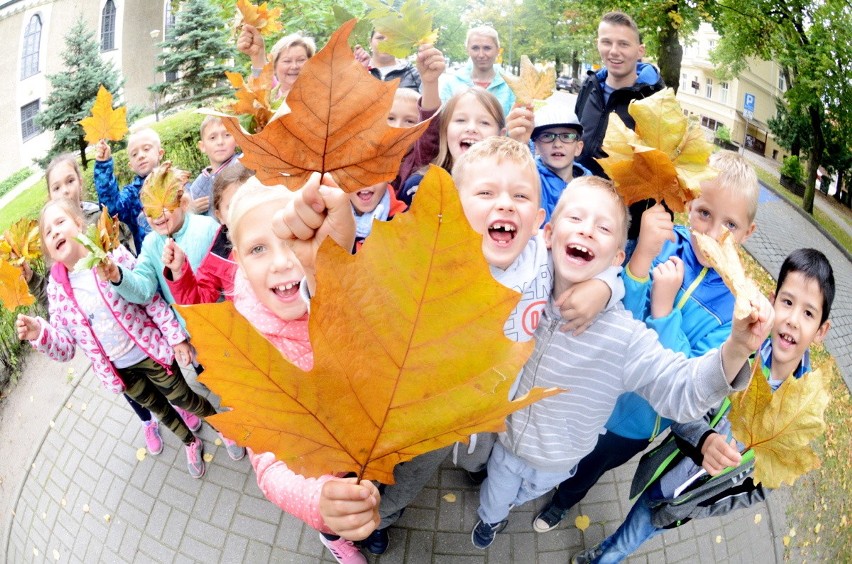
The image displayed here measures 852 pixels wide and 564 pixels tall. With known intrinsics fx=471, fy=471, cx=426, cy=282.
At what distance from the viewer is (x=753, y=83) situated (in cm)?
1174

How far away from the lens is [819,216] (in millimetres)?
11734

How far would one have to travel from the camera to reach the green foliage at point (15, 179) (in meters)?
6.30

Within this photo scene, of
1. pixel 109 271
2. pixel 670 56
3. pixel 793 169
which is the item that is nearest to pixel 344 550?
pixel 109 271

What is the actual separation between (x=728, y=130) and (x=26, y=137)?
40.9 ft

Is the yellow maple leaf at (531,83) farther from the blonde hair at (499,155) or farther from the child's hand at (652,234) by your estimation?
the child's hand at (652,234)

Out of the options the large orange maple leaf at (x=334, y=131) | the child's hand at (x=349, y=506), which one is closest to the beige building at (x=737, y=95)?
the large orange maple leaf at (x=334, y=131)

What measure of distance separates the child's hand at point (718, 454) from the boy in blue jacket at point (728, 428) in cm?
5

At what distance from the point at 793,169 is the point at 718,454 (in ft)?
45.6

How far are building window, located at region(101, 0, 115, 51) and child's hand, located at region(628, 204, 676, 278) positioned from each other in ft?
33.3

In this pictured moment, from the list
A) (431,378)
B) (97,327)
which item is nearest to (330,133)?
(431,378)

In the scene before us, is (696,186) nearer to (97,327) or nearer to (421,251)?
(421,251)

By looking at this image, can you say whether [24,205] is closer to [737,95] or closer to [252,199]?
[252,199]

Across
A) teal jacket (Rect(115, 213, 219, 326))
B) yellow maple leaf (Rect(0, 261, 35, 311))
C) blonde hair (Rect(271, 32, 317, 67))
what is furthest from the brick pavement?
blonde hair (Rect(271, 32, 317, 67))

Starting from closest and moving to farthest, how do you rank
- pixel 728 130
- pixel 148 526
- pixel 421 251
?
pixel 421 251, pixel 148 526, pixel 728 130
